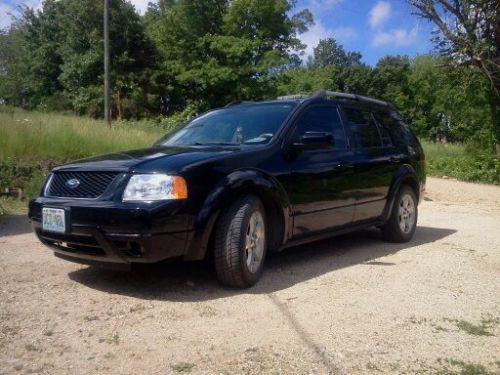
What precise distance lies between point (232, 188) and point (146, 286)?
1089 mm

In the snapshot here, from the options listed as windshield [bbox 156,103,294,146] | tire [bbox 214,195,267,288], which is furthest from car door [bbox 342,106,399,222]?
tire [bbox 214,195,267,288]

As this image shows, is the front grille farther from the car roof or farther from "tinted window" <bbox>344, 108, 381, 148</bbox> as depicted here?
"tinted window" <bbox>344, 108, 381, 148</bbox>

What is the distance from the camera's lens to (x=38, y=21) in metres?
39.5

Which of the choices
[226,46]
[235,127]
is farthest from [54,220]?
[226,46]

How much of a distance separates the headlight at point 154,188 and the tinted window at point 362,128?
8.26ft

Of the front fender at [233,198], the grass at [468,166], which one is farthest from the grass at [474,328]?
the grass at [468,166]

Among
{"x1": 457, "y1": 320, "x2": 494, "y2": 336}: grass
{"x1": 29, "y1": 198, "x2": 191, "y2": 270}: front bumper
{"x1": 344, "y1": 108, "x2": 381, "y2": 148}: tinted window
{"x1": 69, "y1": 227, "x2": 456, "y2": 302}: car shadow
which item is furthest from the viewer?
{"x1": 344, "y1": 108, "x2": 381, "y2": 148}: tinted window

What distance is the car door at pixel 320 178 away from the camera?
15.1ft

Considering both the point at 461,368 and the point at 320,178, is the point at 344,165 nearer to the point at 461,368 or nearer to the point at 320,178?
the point at 320,178

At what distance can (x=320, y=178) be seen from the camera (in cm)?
485

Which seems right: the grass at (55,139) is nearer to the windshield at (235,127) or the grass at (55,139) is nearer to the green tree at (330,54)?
the windshield at (235,127)

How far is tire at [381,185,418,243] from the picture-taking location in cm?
630

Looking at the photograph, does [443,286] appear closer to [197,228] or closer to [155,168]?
[197,228]

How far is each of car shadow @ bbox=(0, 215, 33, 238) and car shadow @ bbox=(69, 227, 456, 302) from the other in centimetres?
225
